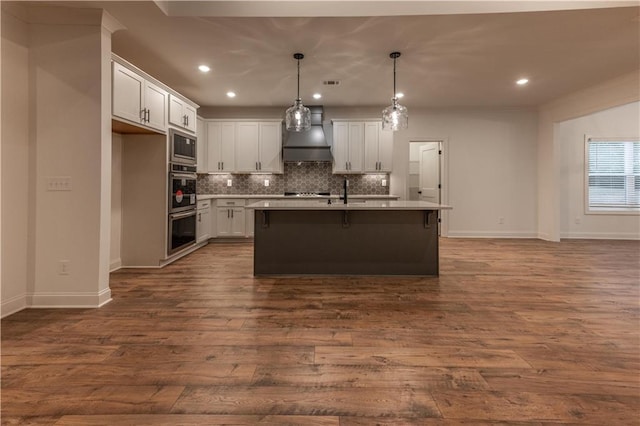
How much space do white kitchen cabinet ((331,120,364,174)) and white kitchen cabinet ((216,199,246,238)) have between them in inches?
84.9

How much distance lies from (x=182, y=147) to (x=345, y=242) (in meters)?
2.81

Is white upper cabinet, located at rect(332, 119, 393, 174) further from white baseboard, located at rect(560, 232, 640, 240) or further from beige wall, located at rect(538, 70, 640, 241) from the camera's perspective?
white baseboard, located at rect(560, 232, 640, 240)

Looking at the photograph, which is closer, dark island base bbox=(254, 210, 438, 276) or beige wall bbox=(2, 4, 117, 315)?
beige wall bbox=(2, 4, 117, 315)

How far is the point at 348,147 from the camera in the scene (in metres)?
6.85

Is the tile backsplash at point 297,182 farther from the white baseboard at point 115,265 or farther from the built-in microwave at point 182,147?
the white baseboard at point 115,265

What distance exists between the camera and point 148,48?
13.0 feet

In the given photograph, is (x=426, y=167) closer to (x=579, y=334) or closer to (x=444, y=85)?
(x=444, y=85)

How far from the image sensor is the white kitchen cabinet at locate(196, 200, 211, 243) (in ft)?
19.0

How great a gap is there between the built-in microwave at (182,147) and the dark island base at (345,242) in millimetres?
1641

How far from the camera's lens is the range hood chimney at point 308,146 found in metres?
6.68

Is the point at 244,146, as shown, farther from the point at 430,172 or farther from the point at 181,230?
the point at 430,172

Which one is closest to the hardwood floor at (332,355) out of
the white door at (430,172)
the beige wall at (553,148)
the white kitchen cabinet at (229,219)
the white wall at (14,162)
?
the white wall at (14,162)

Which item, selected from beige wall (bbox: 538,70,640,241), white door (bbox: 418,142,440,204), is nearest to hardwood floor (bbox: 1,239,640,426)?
beige wall (bbox: 538,70,640,241)

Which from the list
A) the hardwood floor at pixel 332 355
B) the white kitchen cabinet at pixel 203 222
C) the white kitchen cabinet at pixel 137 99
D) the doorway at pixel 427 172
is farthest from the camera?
the doorway at pixel 427 172
